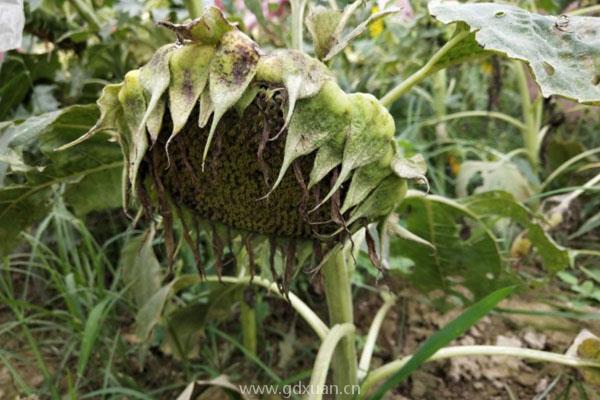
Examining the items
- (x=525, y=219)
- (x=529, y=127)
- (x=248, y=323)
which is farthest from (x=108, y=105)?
(x=529, y=127)

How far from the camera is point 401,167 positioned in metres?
0.63

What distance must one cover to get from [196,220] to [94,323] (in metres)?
0.35

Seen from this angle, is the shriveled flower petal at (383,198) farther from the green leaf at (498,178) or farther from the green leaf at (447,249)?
the green leaf at (498,178)

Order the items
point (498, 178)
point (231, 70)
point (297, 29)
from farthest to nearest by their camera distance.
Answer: point (498, 178) < point (297, 29) < point (231, 70)

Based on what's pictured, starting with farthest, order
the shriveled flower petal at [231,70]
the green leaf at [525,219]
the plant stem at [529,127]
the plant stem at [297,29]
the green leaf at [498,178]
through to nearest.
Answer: the plant stem at [529,127], the green leaf at [498,178], the green leaf at [525,219], the plant stem at [297,29], the shriveled flower petal at [231,70]

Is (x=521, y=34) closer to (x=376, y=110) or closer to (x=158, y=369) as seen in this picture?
(x=376, y=110)

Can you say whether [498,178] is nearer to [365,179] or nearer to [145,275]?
[145,275]

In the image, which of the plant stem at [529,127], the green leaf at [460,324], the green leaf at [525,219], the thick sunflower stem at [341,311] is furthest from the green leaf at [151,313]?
the plant stem at [529,127]

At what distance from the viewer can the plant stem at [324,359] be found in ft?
2.52

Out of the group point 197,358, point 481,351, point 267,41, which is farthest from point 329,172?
point 267,41

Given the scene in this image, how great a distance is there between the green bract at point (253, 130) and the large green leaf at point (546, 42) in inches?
5.1

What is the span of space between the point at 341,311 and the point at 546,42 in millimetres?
429

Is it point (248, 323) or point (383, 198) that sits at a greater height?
point (383, 198)

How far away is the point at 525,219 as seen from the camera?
1062 millimetres
